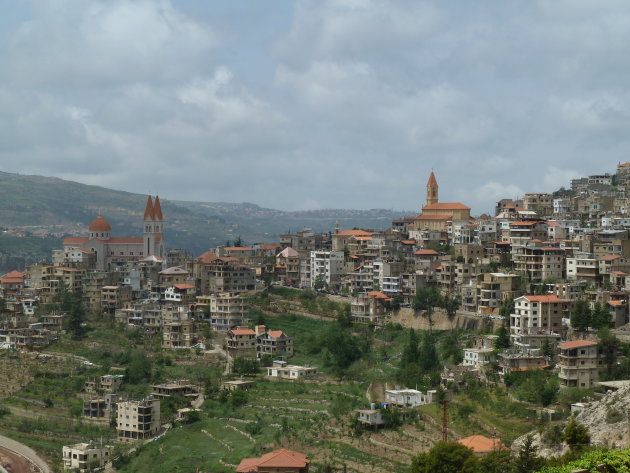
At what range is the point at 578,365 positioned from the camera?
34.5 meters

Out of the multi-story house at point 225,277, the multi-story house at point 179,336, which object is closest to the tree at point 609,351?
the multi-story house at point 179,336

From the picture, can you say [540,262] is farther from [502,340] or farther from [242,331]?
[242,331]

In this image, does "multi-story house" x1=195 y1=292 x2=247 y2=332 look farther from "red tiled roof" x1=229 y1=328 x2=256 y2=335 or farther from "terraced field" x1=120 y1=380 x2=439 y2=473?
"terraced field" x1=120 y1=380 x2=439 y2=473

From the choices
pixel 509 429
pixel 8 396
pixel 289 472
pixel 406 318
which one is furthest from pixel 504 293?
pixel 8 396

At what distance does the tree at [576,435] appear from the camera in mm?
28469

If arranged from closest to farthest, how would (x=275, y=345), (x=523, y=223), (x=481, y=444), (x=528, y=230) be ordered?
(x=481, y=444), (x=275, y=345), (x=528, y=230), (x=523, y=223)

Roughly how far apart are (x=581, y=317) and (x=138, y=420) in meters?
17.2

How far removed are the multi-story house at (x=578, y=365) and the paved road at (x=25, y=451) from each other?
61.5 feet

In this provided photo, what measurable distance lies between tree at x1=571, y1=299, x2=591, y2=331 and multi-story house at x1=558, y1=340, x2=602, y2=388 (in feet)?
11.0

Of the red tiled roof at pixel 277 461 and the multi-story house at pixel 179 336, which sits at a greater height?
the multi-story house at pixel 179 336

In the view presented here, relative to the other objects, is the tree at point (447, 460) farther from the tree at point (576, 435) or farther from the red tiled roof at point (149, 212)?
the red tiled roof at point (149, 212)

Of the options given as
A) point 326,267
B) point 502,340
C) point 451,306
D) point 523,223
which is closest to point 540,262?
point 451,306

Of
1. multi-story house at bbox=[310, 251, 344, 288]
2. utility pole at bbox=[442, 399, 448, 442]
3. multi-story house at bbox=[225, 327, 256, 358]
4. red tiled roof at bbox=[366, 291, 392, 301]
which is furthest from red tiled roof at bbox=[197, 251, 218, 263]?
utility pole at bbox=[442, 399, 448, 442]

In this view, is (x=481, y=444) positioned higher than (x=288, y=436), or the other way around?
(x=481, y=444)
